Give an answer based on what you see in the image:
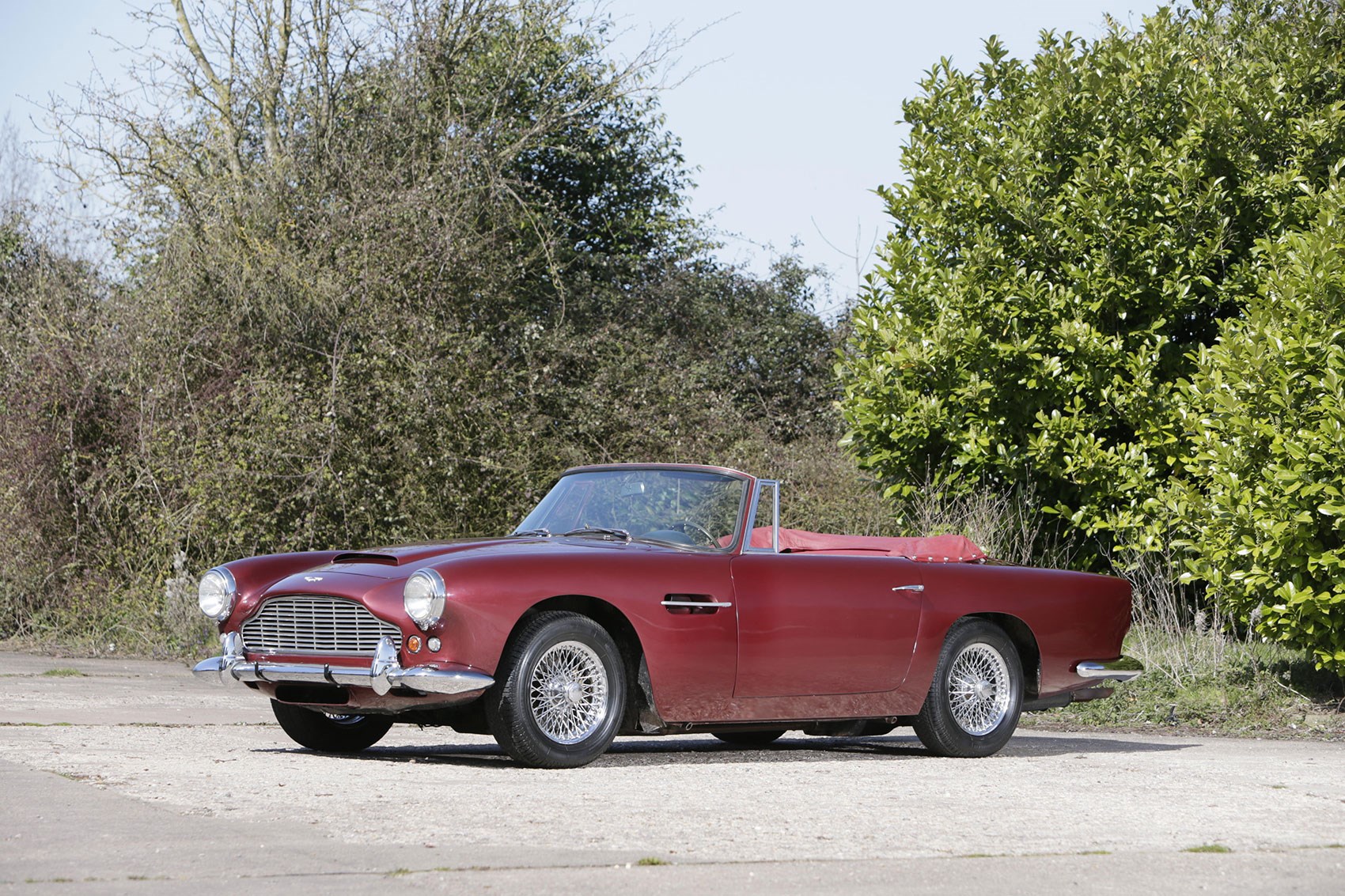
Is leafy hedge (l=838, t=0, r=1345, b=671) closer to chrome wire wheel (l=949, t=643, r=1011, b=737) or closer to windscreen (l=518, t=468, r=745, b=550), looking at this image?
chrome wire wheel (l=949, t=643, r=1011, b=737)

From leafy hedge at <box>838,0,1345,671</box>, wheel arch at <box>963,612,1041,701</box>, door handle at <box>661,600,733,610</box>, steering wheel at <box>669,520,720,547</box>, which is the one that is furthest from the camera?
leafy hedge at <box>838,0,1345,671</box>

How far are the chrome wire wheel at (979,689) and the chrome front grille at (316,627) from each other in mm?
3251

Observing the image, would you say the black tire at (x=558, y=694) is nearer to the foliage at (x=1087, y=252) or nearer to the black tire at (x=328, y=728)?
the black tire at (x=328, y=728)

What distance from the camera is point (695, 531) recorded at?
8.41 metres

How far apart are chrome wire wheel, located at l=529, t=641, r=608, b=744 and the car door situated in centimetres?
77

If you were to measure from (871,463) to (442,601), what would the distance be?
8706 mm

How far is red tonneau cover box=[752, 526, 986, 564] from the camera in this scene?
29.6 ft

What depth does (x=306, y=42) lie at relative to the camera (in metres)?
20.7

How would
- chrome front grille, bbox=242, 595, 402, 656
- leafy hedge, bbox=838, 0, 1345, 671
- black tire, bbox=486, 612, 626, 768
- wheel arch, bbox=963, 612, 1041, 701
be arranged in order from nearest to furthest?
black tire, bbox=486, 612, 626, 768, chrome front grille, bbox=242, 595, 402, 656, wheel arch, bbox=963, 612, 1041, 701, leafy hedge, bbox=838, 0, 1345, 671

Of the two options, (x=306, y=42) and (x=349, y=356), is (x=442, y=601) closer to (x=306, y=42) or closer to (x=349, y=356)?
(x=349, y=356)

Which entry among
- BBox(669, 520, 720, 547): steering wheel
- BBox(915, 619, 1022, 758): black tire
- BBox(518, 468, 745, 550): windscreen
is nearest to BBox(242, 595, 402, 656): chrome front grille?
BBox(518, 468, 745, 550): windscreen

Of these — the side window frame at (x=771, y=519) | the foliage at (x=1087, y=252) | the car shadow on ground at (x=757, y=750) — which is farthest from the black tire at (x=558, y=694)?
the foliage at (x=1087, y=252)

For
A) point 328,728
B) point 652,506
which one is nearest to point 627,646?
point 652,506

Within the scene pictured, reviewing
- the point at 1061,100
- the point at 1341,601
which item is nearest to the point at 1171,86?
the point at 1061,100
